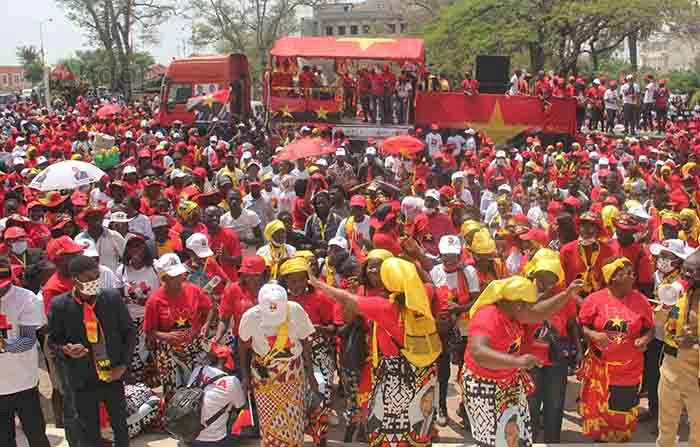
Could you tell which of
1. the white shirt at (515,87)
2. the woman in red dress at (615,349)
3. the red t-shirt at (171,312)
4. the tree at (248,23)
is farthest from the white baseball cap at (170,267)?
the tree at (248,23)

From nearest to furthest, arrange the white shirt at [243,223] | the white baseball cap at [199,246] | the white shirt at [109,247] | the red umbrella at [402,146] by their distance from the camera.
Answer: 1. the white baseball cap at [199,246]
2. the white shirt at [109,247]
3. the white shirt at [243,223]
4. the red umbrella at [402,146]

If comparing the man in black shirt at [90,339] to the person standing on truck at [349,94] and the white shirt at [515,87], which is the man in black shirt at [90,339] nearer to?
the person standing on truck at [349,94]

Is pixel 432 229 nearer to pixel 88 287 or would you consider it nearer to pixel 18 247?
pixel 18 247

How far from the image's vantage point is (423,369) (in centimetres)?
445

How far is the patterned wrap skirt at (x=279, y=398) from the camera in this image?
15.4 ft

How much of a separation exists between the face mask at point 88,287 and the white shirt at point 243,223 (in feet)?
11.2

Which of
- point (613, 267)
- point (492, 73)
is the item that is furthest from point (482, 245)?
point (492, 73)

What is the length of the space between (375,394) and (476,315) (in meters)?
0.81

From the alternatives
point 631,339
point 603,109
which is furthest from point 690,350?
point 603,109

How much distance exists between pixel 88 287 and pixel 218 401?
1214mm

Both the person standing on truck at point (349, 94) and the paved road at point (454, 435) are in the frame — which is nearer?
the paved road at point (454, 435)

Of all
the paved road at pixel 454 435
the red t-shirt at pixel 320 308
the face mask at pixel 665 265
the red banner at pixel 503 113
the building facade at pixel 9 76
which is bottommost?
the paved road at pixel 454 435

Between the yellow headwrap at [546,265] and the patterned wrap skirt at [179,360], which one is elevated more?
the yellow headwrap at [546,265]

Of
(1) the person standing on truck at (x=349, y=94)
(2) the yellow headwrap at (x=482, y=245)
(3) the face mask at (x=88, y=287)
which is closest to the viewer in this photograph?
(3) the face mask at (x=88, y=287)
